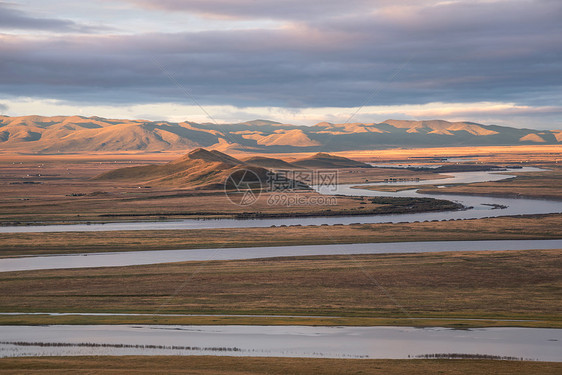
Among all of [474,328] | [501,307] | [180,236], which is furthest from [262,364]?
[180,236]

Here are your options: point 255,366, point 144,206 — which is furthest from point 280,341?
point 144,206

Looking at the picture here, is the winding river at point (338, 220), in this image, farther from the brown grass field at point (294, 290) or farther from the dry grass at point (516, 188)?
the dry grass at point (516, 188)

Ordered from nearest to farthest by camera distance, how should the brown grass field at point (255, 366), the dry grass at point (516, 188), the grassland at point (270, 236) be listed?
the brown grass field at point (255, 366)
the grassland at point (270, 236)
the dry grass at point (516, 188)

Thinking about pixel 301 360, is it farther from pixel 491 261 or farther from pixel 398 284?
pixel 491 261

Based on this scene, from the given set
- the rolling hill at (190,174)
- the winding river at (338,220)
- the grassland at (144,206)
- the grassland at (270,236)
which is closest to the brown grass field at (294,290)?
the grassland at (270,236)

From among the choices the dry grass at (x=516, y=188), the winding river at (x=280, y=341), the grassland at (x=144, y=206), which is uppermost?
the dry grass at (x=516, y=188)

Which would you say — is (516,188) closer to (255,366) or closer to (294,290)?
(294,290)
